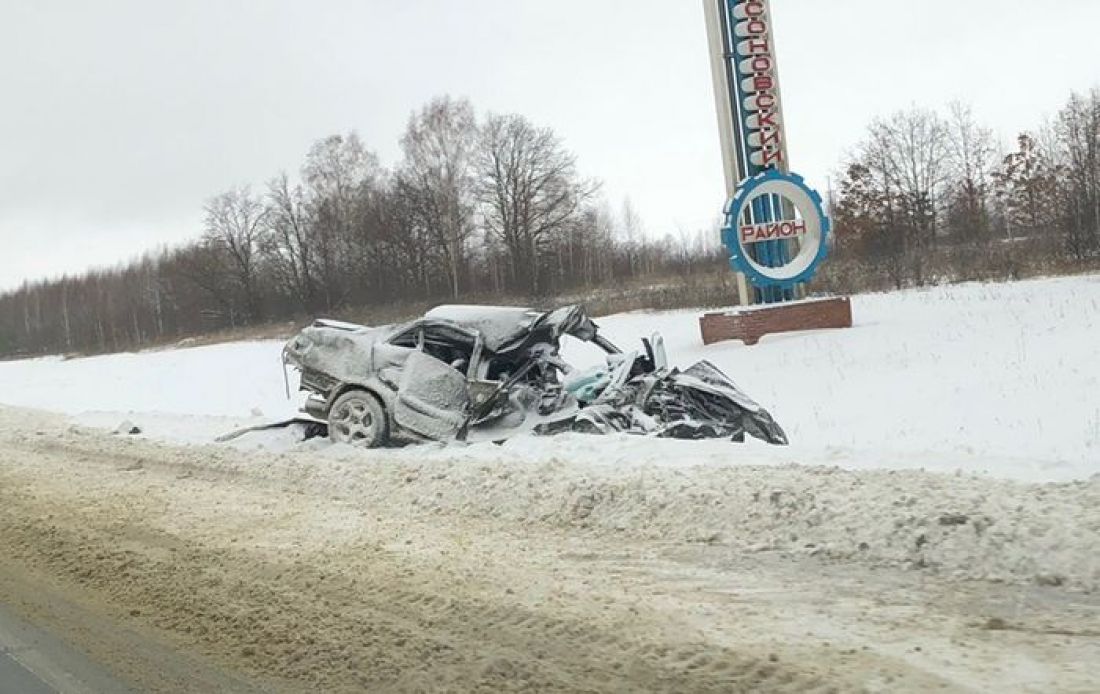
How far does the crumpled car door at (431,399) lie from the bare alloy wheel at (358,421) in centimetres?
22

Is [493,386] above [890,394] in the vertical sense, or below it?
above

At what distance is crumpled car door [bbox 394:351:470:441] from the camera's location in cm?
945

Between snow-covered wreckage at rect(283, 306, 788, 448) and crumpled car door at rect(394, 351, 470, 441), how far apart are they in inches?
0.4

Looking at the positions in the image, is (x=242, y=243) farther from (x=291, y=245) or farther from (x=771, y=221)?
(x=771, y=221)

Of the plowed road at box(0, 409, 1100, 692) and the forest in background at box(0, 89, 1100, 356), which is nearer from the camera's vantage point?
the plowed road at box(0, 409, 1100, 692)

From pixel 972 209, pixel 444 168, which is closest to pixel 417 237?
pixel 444 168

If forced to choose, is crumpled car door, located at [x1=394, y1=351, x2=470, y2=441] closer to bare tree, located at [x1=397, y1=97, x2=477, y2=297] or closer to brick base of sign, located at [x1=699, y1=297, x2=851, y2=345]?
brick base of sign, located at [x1=699, y1=297, x2=851, y2=345]

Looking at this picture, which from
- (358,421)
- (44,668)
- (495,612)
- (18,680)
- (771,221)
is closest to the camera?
(18,680)

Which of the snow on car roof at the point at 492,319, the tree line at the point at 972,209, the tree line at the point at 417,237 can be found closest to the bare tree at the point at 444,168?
the tree line at the point at 417,237

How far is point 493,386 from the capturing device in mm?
9578

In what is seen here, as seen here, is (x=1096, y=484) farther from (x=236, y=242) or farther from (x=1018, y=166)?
(x=236, y=242)

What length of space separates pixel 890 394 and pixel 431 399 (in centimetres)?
708

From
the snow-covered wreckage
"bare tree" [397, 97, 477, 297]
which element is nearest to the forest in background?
"bare tree" [397, 97, 477, 297]

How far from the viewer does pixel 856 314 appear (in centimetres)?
2367
